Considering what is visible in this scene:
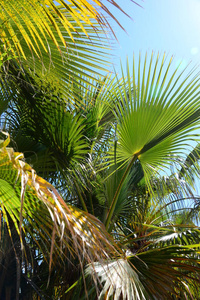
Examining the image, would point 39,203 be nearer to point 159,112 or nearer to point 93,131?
point 159,112

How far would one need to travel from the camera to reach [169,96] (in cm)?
256

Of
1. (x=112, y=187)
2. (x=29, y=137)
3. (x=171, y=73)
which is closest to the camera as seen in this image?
(x=171, y=73)

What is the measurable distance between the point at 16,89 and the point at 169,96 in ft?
3.85

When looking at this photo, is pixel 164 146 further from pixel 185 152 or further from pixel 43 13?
pixel 43 13

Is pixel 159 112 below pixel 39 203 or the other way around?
the other way around

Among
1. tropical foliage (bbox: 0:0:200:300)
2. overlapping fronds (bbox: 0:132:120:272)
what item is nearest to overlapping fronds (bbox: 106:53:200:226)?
tropical foliage (bbox: 0:0:200:300)

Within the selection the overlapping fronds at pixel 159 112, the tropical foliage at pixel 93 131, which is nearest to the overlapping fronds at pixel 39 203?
the tropical foliage at pixel 93 131

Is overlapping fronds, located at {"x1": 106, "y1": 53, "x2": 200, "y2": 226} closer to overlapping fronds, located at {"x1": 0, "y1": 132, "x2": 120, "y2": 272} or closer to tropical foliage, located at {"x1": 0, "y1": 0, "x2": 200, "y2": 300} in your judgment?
tropical foliage, located at {"x1": 0, "y1": 0, "x2": 200, "y2": 300}

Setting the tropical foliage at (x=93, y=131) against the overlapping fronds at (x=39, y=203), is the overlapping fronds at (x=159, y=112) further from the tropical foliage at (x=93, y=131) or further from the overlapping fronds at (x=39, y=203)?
the overlapping fronds at (x=39, y=203)

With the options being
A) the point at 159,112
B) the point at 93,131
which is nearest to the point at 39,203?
the point at 159,112

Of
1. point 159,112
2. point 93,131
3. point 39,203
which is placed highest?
point 159,112

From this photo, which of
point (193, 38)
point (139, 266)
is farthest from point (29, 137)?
point (193, 38)

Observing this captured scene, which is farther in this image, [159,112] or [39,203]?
[159,112]

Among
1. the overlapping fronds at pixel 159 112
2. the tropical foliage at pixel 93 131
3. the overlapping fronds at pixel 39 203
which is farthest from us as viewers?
the overlapping fronds at pixel 159 112
